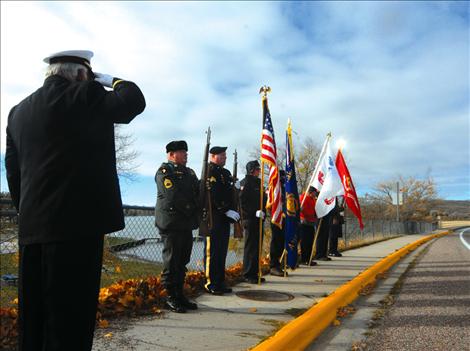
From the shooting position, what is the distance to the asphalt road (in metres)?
3.91

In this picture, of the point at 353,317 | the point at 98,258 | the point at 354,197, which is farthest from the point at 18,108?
the point at 354,197

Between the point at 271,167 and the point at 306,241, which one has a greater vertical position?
the point at 271,167

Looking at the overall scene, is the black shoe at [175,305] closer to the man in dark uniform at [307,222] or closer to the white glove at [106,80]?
the white glove at [106,80]

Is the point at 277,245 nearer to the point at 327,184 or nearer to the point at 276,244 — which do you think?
the point at 276,244

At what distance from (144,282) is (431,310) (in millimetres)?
3675

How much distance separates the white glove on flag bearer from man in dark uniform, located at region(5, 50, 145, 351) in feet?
24.8

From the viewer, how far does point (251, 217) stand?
691cm

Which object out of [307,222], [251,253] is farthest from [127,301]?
[307,222]

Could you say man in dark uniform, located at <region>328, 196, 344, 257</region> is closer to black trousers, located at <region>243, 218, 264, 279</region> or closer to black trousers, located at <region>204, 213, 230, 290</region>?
black trousers, located at <region>243, 218, 264, 279</region>

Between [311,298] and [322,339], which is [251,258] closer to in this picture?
[311,298]

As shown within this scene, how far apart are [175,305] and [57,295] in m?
2.86

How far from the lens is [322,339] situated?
161 inches

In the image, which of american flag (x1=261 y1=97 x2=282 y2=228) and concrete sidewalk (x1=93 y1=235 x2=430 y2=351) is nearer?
concrete sidewalk (x1=93 y1=235 x2=430 y2=351)

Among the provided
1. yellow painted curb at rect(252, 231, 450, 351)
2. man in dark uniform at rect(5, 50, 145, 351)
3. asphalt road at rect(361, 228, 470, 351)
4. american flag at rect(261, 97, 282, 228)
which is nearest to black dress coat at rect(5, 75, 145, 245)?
man in dark uniform at rect(5, 50, 145, 351)
